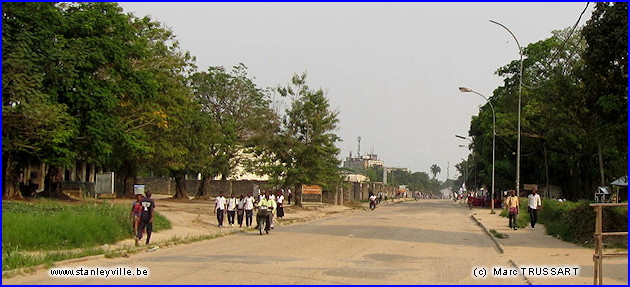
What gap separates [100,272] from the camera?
40.2 ft

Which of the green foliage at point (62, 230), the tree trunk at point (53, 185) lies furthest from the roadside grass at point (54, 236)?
the tree trunk at point (53, 185)

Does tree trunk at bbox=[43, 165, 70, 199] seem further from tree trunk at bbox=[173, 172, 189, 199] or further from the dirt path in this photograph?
the dirt path

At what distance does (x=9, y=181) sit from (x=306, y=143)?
21.2 meters

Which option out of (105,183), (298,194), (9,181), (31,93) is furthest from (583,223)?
(298,194)

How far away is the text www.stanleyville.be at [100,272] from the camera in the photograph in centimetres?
1173

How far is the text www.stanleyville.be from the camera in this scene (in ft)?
38.5

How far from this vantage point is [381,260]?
48.5ft

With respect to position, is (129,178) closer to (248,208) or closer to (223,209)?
(223,209)

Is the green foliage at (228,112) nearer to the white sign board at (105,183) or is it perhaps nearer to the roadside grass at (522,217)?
the roadside grass at (522,217)

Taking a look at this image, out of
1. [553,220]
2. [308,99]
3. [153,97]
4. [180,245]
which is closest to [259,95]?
[308,99]

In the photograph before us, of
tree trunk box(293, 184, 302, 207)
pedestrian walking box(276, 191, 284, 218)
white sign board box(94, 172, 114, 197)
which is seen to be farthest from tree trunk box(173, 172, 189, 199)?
white sign board box(94, 172, 114, 197)

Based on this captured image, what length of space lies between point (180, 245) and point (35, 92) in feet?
35.2

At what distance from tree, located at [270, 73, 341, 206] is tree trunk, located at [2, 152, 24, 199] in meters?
18.5

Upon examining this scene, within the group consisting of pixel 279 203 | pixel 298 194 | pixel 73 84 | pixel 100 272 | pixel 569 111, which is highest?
pixel 73 84
